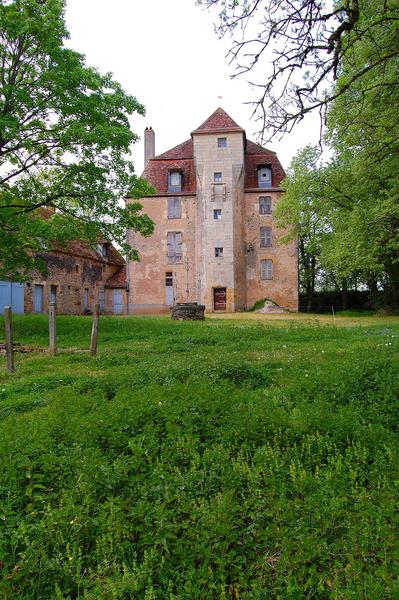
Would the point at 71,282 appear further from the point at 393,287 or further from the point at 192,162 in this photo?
the point at 393,287

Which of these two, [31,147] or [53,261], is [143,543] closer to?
[31,147]

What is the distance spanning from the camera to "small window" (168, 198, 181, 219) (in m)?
35.8

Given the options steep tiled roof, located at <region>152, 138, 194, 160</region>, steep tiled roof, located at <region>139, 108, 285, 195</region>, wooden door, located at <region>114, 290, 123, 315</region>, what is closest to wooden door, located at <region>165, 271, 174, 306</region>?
wooden door, located at <region>114, 290, 123, 315</region>

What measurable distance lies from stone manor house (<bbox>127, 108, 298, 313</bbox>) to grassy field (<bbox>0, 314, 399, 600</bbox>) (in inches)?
1102

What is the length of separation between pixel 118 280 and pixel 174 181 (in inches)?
369

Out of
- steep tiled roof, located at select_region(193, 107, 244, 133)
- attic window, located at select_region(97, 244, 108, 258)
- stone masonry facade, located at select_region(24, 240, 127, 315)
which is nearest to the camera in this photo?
stone masonry facade, located at select_region(24, 240, 127, 315)

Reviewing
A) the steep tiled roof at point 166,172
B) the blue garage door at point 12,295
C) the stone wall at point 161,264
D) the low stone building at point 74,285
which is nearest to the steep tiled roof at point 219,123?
the steep tiled roof at point 166,172

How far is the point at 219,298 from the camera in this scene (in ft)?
113

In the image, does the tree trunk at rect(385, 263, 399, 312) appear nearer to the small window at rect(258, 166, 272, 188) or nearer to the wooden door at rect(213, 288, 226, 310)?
the wooden door at rect(213, 288, 226, 310)

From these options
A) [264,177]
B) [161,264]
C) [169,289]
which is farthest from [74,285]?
[264,177]

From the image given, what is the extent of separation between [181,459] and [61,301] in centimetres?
2865

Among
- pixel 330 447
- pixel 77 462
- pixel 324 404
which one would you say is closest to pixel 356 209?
pixel 324 404

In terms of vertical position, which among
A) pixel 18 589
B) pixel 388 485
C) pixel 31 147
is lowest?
pixel 18 589

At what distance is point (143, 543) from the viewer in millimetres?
3305
